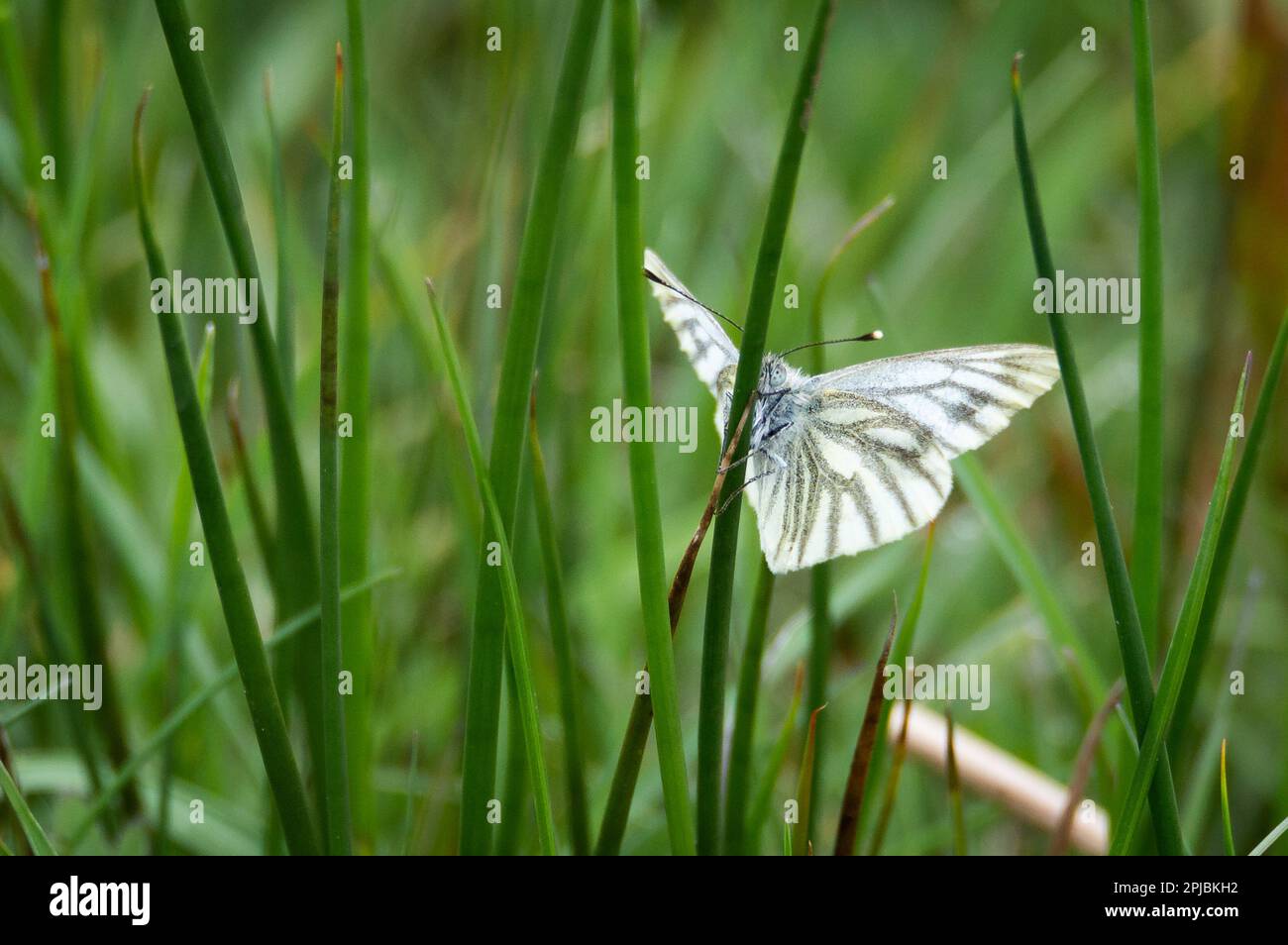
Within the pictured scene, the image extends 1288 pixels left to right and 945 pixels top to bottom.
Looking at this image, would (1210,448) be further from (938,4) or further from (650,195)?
(938,4)

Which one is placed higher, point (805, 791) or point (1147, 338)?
point (1147, 338)

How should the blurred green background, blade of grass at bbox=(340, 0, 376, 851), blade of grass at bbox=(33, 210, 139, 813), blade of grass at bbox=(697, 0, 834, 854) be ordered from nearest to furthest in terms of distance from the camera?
blade of grass at bbox=(697, 0, 834, 854)
blade of grass at bbox=(340, 0, 376, 851)
blade of grass at bbox=(33, 210, 139, 813)
the blurred green background

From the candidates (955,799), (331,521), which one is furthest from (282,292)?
(955,799)

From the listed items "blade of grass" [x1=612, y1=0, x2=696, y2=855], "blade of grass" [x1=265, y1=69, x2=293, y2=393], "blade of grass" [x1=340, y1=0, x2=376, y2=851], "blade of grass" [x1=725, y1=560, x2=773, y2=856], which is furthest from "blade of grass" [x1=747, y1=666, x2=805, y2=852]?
"blade of grass" [x1=265, y1=69, x2=293, y2=393]

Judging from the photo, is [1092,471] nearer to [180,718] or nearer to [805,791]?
[805,791]

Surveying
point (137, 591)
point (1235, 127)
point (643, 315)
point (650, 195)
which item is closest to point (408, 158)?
point (650, 195)

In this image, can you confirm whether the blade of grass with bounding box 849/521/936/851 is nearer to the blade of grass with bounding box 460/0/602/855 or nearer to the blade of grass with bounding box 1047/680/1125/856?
the blade of grass with bounding box 1047/680/1125/856

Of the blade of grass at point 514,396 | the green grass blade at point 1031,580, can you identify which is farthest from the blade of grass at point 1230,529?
the blade of grass at point 514,396
